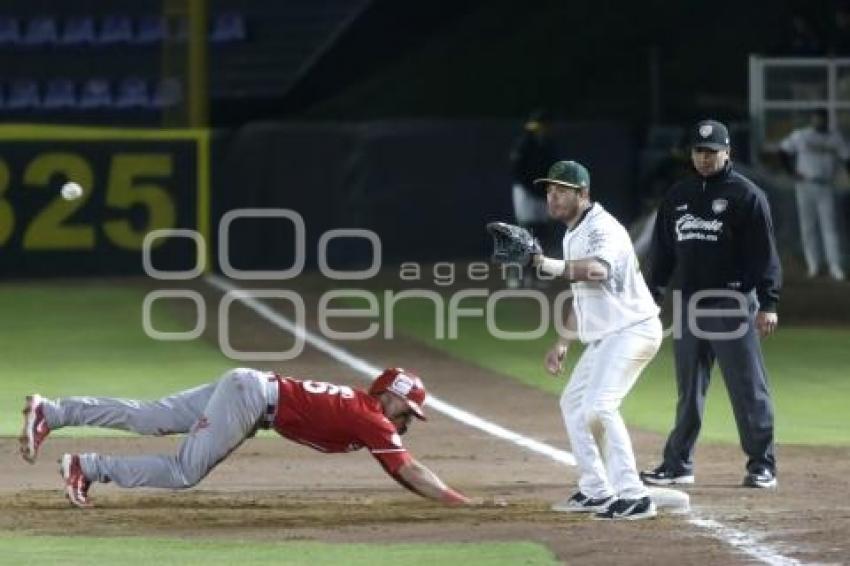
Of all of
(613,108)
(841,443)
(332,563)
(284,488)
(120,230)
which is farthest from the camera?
(613,108)

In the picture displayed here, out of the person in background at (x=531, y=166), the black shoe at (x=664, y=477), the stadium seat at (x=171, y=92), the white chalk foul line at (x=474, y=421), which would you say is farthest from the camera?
the stadium seat at (x=171, y=92)

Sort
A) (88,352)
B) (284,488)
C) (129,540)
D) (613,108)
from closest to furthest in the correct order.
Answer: (129,540), (284,488), (88,352), (613,108)

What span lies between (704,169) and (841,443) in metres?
2.93

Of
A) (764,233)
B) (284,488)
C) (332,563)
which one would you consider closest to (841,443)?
(764,233)

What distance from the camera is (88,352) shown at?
66.1 feet

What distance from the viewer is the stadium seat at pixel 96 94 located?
34.4 metres

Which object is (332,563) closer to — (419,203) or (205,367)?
(205,367)

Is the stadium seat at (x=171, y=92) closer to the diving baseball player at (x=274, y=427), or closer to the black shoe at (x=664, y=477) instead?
the black shoe at (x=664, y=477)

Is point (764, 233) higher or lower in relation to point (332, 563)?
higher

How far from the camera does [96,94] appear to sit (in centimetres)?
3453

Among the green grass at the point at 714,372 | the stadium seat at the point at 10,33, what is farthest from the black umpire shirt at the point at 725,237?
the stadium seat at the point at 10,33

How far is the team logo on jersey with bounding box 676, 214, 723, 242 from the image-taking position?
12141 millimetres

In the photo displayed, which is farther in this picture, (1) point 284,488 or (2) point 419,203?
(2) point 419,203

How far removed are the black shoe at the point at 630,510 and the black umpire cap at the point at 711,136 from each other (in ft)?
7.21
